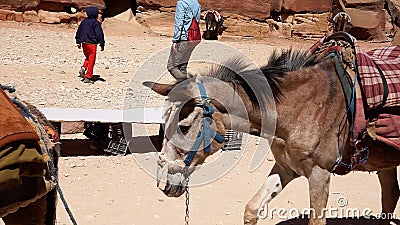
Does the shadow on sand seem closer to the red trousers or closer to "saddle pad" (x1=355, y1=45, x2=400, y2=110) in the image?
"saddle pad" (x1=355, y1=45, x2=400, y2=110)

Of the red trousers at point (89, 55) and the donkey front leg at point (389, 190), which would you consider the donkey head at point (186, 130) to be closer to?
the donkey front leg at point (389, 190)

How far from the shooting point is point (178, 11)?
9148 mm

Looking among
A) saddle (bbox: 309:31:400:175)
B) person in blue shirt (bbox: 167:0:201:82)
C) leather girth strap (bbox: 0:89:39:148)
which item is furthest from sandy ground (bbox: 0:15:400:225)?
leather girth strap (bbox: 0:89:39:148)

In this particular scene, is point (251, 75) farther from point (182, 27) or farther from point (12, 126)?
point (182, 27)

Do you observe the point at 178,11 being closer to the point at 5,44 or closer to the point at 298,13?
the point at 5,44

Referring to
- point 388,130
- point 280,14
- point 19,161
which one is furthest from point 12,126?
point 280,14

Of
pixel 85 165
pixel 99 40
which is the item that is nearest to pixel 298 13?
pixel 99 40

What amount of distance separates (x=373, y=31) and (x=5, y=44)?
9765mm

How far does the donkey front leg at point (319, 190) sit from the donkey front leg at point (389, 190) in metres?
1.18

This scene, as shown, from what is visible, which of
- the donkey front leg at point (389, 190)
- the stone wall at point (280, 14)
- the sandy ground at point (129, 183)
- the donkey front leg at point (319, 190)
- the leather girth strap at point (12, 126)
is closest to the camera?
the leather girth strap at point (12, 126)

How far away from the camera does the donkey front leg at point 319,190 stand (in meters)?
4.41

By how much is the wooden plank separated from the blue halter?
3.24 metres

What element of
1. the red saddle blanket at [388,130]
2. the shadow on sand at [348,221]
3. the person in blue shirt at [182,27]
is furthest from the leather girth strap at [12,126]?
the person in blue shirt at [182,27]

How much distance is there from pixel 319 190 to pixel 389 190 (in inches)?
50.4
